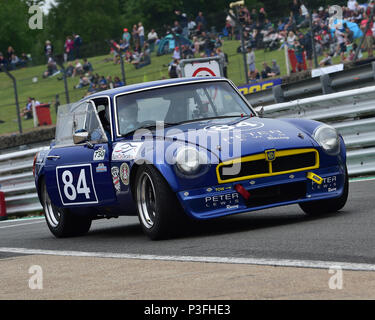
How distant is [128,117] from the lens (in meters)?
8.61

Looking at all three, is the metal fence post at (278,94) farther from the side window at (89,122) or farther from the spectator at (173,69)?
the side window at (89,122)

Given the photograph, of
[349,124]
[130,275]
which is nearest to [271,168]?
[130,275]

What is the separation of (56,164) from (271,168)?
294cm

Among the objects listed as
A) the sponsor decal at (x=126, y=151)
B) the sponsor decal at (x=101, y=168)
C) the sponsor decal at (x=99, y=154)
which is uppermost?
the sponsor decal at (x=126, y=151)

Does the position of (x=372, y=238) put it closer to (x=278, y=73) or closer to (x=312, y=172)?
(x=312, y=172)

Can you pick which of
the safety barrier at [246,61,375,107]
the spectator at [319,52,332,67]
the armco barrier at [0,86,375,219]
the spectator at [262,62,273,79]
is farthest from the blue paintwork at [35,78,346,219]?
the spectator at [262,62,273,79]

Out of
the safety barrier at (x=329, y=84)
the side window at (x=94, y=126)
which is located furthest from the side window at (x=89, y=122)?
the safety barrier at (x=329, y=84)

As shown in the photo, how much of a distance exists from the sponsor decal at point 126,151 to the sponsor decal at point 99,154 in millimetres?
229

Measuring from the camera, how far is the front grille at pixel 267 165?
7.36 m

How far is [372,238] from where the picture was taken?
6.17 meters

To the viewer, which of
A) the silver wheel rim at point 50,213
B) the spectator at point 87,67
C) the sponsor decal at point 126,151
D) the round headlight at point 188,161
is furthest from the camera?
the spectator at point 87,67

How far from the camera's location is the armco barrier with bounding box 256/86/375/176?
12.2 meters

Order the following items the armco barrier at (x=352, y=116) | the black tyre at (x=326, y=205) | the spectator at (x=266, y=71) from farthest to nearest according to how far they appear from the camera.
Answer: the spectator at (x=266, y=71), the armco barrier at (x=352, y=116), the black tyre at (x=326, y=205)

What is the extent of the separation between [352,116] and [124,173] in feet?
18.2
